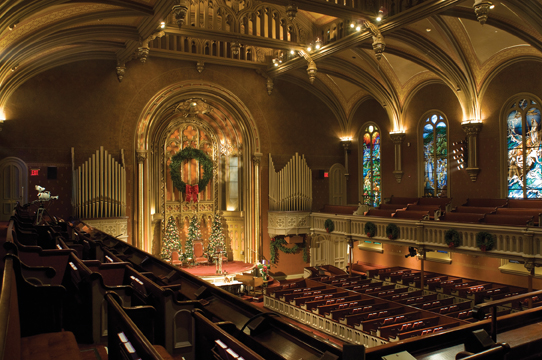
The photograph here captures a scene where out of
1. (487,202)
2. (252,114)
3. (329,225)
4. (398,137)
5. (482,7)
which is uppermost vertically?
(482,7)

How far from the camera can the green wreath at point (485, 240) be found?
390 inches

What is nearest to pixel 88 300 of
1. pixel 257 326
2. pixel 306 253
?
pixel 257 326

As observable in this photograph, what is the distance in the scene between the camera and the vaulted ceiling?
9.51 meters

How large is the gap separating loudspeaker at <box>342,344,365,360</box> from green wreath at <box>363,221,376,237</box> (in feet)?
36.7

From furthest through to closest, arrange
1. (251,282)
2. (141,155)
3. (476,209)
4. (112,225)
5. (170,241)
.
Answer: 1. (170,241)
2. (141,155)
3. (251,282)
4. (112,225)
5. (476,209)

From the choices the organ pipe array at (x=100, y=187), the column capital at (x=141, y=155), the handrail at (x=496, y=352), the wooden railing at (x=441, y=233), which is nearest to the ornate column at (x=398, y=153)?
the wooden railing at (x=441, y=233)

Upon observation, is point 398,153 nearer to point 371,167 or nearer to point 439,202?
point 371,167

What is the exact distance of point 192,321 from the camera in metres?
3.15

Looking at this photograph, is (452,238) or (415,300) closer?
(415,300)

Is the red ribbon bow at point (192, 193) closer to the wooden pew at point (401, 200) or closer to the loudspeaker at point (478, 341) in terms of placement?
the wooden pew at point (401, 200)

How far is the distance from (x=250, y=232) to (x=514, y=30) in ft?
34.4

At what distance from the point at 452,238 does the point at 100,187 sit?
9.95 meters

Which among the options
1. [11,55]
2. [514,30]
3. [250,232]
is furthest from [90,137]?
[514,30]

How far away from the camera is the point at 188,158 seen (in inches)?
653
